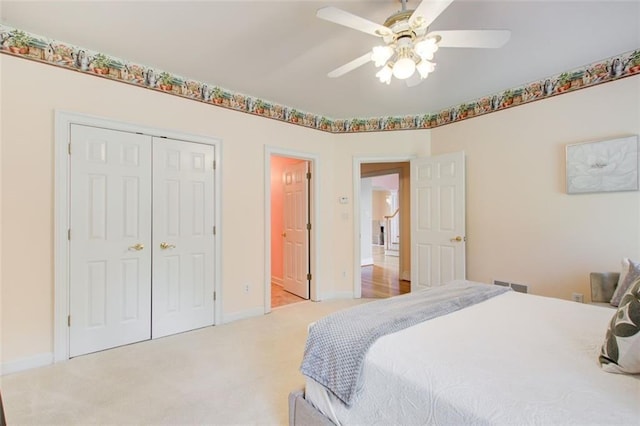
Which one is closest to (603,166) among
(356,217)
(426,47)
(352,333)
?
(426,47)

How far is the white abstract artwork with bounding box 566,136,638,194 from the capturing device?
2.65m

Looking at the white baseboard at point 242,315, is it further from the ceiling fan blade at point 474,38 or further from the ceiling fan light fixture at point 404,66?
the ceiling fan blade at point 474,38

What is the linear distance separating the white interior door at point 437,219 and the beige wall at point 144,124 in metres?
0.46

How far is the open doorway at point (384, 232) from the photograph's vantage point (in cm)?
533

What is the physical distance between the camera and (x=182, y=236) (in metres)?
3.13

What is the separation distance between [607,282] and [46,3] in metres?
4.61

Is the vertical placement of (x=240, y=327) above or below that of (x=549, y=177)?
below

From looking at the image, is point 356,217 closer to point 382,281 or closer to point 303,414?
point 382,281

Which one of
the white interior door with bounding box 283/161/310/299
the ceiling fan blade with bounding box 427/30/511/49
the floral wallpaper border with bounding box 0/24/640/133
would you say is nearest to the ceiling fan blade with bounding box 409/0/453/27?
the ceiling fan blade with bounding box 427/30/511/49

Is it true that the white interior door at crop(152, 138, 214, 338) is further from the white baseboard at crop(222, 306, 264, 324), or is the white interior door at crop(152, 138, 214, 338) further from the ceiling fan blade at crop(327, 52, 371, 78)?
the ceiling fan blade at crop(327, 52, 371, 78)

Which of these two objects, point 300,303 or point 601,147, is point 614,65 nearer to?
point 601,147

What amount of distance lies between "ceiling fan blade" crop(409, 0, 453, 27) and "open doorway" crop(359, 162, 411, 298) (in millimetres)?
3007

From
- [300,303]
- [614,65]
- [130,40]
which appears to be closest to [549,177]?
[614,65]

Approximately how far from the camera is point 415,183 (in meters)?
4.23
